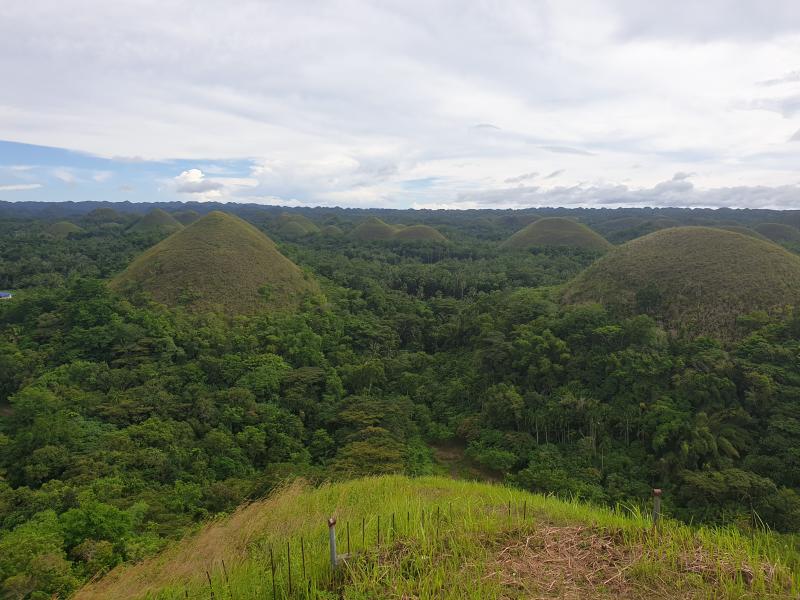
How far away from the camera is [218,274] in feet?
92.0

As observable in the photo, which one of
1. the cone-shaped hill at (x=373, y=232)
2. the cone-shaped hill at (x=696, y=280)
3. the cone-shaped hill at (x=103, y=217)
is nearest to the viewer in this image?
the cone-shaped hill at (x=696, y=280)

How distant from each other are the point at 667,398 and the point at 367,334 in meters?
14.1

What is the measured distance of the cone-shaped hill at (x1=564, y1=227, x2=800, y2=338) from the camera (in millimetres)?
19297

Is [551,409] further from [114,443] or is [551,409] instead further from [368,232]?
[368,232]

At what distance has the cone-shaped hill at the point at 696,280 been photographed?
63.3 feet

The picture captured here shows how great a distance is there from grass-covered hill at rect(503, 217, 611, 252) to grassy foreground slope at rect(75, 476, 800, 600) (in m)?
57.3

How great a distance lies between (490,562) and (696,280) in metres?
23.0

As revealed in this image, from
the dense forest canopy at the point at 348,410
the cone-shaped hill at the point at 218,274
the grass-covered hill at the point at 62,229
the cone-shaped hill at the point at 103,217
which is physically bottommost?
the dense forest canopy at the point at 348,410

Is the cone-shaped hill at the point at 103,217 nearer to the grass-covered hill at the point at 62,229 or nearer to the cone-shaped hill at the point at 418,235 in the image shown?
the grass-covered hill at the point at 62,229

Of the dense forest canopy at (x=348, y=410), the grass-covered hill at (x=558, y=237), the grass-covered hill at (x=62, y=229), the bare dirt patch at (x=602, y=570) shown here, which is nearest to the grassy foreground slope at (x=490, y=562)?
the bare dirt patch at (x=602, y=570)

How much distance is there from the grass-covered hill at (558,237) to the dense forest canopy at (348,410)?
37330 millimetres

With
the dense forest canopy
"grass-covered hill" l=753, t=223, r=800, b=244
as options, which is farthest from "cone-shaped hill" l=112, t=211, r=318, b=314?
"grass-covered hill" l=753, t=223, r=800, b=244

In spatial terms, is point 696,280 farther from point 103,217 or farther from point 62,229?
point 103,217

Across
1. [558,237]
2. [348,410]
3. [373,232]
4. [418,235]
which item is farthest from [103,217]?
[348,410]
